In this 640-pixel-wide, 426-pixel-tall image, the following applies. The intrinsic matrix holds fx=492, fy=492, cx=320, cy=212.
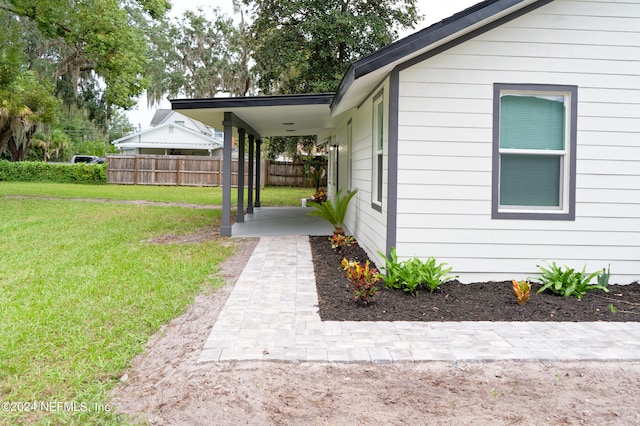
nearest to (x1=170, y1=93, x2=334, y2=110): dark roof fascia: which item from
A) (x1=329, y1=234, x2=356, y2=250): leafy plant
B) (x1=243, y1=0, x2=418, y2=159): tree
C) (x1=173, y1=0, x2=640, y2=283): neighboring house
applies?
(x1=329, y1=234, x2=356, y2=250): leafy plant

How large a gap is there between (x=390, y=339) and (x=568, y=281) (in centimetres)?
231

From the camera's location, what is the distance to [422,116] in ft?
16.5

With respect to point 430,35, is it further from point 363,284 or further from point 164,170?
point 164,170

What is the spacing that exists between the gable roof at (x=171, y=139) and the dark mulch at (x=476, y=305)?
1001 inches

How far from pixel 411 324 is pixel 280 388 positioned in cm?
150

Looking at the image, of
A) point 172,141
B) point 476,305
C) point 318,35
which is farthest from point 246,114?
point 172,141

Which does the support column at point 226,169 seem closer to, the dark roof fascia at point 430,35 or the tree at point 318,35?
the dark roof fascia at point 430,35

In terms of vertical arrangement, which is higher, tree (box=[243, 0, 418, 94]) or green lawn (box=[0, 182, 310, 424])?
tree (box=[243, 0, 418, 94])

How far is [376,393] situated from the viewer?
9.21 ft

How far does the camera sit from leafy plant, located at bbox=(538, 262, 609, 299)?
15.7 ft

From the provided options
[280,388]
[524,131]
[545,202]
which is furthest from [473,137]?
[280,388]

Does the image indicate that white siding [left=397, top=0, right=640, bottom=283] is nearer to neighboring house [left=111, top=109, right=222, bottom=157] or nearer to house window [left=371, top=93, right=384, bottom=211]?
house window [left=371, top=93, right=384, bottom=211]

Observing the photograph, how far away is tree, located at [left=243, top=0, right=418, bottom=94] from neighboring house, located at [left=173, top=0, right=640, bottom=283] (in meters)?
12.6

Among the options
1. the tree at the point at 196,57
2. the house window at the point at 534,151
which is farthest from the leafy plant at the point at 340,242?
A: the tree at the point at 196,57
